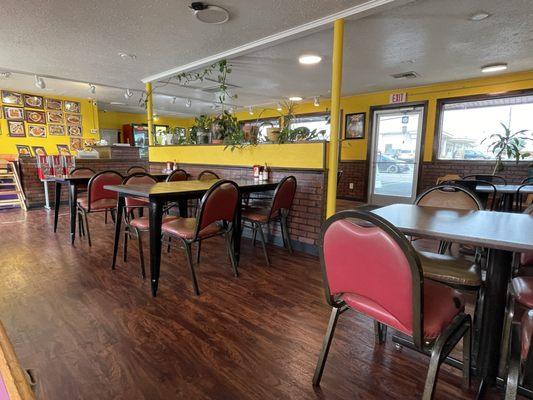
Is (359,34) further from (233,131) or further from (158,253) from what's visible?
(158,253)

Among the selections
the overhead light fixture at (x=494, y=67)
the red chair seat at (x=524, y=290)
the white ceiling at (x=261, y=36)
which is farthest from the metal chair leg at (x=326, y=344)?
the overhead light fixture at (x=494, y=67)

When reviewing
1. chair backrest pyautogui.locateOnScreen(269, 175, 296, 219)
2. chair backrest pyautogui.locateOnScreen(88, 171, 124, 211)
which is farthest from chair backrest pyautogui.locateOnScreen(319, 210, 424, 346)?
chair backrest pyautogui.locateOnScreen(88, 171, 124, 211)

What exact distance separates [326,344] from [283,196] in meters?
1.72

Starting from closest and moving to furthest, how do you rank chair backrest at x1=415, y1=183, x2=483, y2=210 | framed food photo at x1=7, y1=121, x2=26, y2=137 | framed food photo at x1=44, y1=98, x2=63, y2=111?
chair backrest at x1=415, y1=183, x2=483, y2=210, framed food photo at x1=7, y1=121, x2=26, y2=137, framed food photo at x1=44, y1=98, x2=63, y2=111

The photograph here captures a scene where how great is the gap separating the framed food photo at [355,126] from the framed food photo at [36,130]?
7104 millimetres

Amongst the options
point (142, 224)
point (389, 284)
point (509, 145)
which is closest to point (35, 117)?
point (142, 224)

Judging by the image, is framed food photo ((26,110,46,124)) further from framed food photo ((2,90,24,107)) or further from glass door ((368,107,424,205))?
glass door ((368,107,424,205))

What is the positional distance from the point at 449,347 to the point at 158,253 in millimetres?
1860

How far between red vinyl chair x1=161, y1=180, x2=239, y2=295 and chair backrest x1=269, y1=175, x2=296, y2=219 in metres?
0.56

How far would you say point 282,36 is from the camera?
3.25 metres

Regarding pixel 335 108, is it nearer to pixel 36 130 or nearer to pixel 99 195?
pixel 99 195

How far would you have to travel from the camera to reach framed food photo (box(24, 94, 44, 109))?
6437mm

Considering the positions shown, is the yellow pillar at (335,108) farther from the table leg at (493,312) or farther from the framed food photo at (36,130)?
the framed food photo at (36,130)

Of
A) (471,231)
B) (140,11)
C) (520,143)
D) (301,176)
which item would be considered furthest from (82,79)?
(520,143)
